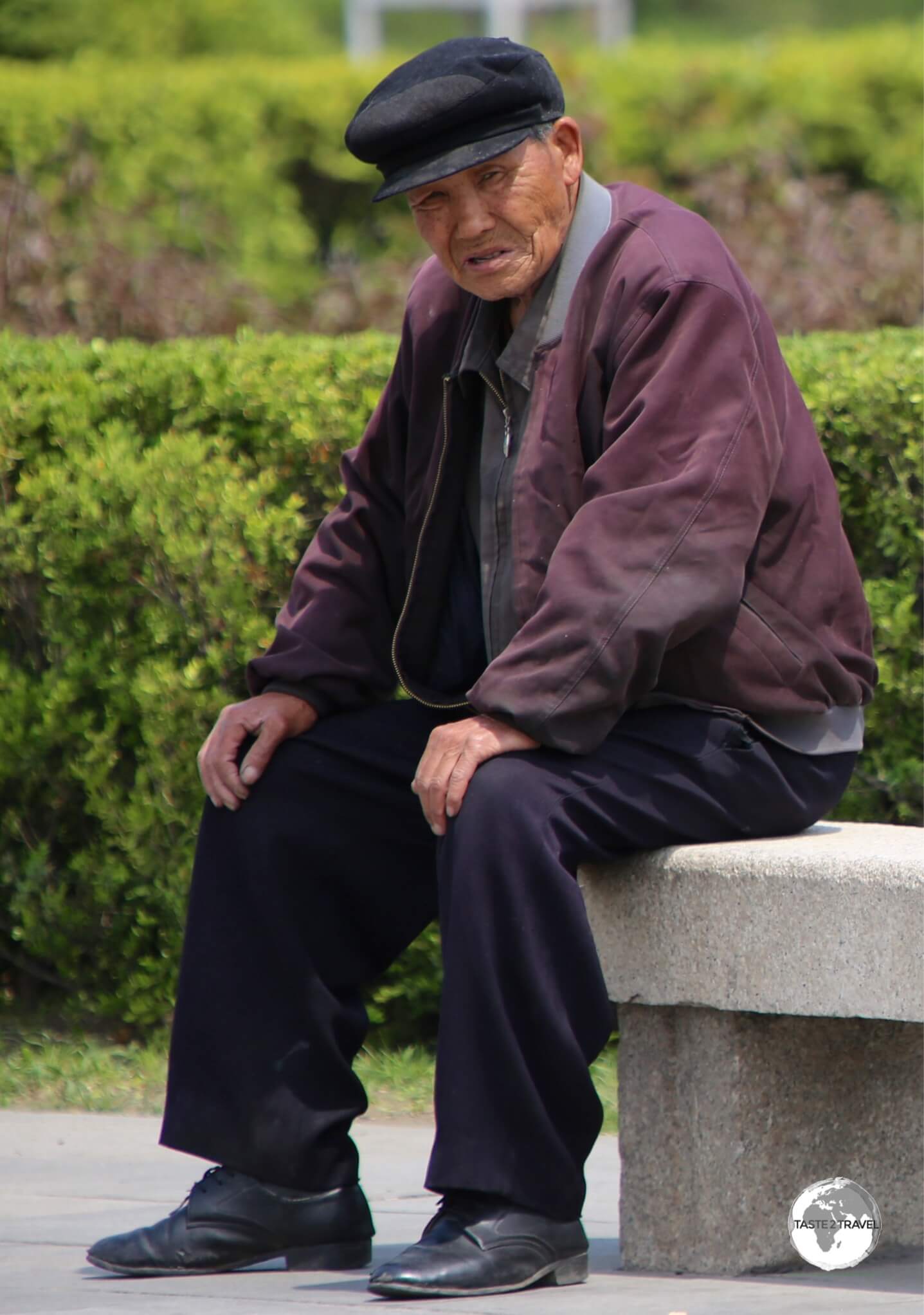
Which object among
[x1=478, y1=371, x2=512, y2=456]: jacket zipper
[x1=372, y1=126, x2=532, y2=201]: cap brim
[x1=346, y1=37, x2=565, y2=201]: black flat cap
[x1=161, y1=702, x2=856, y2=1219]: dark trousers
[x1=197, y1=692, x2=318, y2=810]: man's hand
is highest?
[x1=346, y1=37, x2=565, y2=201]: black flat cap

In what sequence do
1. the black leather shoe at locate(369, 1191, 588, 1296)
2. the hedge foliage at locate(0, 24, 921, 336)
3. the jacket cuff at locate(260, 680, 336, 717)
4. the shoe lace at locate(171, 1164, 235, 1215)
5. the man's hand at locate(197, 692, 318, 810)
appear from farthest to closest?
the hedge foliage at locate(0, 24, 921, 336), the jacket cuff at locate(260, 680, 336, 717), the man's hand at locate(197, 692, 318, 810), the shoe lace at locate(171, 1164, 235, 1215), the black leather shoe at locate(369, 1191, 588, 1296)

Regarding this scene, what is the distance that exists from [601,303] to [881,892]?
91cm

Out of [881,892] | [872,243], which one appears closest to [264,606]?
[881,892]

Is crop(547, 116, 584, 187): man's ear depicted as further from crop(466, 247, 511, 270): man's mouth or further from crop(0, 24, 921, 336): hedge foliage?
crop(0, 24, 921, 336): hedge foliage

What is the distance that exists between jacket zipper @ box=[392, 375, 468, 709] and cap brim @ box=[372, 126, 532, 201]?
12.2 inches

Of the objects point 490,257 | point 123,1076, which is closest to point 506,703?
point 490,257

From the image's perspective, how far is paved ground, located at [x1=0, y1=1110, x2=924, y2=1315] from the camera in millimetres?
2836

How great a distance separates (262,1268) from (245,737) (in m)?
0.78


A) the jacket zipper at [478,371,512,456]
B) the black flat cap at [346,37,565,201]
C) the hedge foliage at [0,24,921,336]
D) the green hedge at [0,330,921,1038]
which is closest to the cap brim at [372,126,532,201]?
the black flat cap at [346,37,565,201]

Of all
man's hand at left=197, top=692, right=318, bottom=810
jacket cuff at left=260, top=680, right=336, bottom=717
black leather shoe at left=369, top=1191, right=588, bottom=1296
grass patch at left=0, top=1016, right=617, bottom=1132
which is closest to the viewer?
black leather shoe at left=369, top=1191, right=588, bottom=1296

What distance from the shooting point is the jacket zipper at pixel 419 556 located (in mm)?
3264

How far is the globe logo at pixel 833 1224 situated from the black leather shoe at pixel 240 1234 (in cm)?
63

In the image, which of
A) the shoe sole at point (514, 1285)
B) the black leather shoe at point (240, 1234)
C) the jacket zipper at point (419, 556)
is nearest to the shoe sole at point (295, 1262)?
the black leather shoe at point (240, 1234)

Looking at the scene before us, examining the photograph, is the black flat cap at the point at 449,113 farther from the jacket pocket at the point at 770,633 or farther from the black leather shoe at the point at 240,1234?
the black leather shoe at the point at 240,1234
